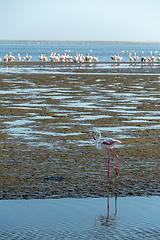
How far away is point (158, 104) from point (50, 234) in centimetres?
1967

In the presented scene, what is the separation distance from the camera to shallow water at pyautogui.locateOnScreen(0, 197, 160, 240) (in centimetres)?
969

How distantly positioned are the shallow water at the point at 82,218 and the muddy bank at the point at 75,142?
1.68 feet

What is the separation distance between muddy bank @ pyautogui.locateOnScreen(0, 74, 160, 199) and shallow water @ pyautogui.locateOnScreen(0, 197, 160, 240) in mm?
511

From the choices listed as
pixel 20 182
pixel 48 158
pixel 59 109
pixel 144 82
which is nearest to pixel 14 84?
pixel 144 82

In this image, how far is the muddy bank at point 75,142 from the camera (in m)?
12.7

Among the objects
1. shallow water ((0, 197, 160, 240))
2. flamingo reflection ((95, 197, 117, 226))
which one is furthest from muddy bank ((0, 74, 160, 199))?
flamingo reflection ((95, 197, 117, 226))

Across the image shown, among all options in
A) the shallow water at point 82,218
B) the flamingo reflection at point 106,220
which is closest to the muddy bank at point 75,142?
the shallow water at point 82,218

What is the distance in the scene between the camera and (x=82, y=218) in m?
10.6

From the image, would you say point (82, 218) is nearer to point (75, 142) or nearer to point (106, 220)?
point (106, 220)

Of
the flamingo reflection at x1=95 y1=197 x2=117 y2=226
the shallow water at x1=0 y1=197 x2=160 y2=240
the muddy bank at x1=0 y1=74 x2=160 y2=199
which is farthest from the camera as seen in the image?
the muddy bank at x1=0 y1=74 x2=160 y2=199

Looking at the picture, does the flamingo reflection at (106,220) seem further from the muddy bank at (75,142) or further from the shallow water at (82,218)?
the muddy bank at (75,142)

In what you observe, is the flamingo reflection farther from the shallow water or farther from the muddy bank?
the muddy bank

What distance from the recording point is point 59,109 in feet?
86.3

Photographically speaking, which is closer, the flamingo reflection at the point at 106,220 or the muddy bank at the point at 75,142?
the flamingo reflection at the point at 106,220
